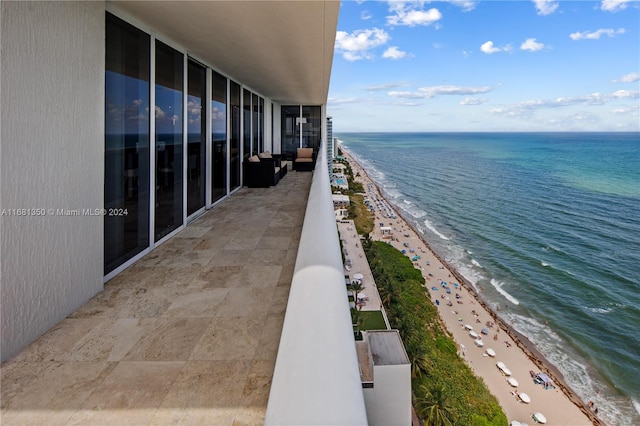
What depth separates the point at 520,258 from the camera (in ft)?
78.9

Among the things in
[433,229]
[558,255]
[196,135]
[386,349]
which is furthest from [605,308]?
[196,135]

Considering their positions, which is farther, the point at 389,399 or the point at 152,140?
the point at 152,140

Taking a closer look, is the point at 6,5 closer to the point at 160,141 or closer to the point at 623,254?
the point at 160,141

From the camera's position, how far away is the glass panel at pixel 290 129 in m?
14.1

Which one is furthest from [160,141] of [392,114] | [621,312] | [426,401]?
[392,114]

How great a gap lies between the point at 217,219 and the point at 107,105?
265 centimetres

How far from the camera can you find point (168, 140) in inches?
181

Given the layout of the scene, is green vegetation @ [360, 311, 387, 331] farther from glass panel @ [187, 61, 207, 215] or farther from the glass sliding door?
glass panel @ [187, 61, 207, 215]

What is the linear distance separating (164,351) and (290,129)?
1263 centimetres

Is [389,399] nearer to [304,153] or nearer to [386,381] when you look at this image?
[386,381]

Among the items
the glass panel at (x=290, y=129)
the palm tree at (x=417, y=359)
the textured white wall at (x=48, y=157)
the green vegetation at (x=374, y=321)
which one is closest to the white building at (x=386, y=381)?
the textured white wall at (x=48, y=157)

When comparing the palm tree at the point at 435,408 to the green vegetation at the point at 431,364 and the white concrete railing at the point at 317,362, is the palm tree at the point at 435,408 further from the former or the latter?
the white concrete railing at the point at 317,362

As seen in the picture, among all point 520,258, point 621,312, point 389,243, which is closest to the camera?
point 621,312

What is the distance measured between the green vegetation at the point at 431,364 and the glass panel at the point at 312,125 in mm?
8107
